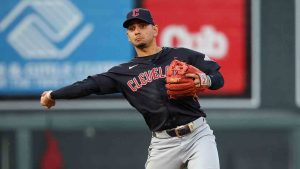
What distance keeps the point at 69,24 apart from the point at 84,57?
0.94ft

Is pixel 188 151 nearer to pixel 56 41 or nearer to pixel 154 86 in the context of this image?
pixel 154 86

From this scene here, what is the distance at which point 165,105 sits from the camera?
4.75 m

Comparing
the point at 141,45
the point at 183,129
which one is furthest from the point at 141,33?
the point at 183,129

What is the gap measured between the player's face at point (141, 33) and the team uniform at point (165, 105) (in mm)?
94

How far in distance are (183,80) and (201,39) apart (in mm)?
2780

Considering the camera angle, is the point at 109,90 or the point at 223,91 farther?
the point at 223,91

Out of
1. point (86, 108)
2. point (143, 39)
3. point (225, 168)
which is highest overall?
point (143, 39)

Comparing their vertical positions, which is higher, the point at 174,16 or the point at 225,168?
the point at 174,16

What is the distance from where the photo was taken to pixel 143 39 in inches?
187

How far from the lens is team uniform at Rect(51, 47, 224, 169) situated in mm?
4715

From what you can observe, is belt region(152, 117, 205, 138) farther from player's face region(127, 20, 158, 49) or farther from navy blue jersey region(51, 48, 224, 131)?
player's face region(127, 20, 158, 49)

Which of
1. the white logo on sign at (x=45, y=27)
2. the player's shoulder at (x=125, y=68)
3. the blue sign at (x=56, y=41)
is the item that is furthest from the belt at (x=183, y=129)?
the white logo on sign at (x=45, y=27)

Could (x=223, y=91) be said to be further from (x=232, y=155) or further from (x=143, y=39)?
(x=143, y=39)

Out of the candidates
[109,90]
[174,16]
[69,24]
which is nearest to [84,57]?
[69,24]
